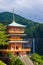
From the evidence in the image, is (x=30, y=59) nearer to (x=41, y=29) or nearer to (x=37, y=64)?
(x=37, y=64)

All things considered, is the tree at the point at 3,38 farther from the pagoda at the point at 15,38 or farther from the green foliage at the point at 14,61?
the green foliage at the point at 14,61

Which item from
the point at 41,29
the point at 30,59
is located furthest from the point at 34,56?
the point at 41,29

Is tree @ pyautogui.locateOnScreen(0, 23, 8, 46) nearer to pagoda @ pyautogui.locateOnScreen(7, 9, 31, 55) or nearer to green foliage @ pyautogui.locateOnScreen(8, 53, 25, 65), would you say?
pagoda @ pyautogui.locateOnScreen(7, 9, 31, 55)

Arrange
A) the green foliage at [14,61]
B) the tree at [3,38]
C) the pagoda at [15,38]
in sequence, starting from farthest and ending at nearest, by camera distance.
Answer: the pagoda at [15,38], the tree at [3,38], the green foliage at [14,61]

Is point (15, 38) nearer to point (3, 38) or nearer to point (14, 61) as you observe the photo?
point (3, 38)

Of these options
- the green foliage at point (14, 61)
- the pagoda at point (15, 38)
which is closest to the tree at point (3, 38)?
the pagoda at point (15, 38)

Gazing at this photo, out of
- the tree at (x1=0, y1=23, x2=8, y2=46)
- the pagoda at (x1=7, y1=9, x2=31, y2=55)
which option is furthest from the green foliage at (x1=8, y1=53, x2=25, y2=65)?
the pagoda at (x1=7, y1=9, x2=31, y2=55)

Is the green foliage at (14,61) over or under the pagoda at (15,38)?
under

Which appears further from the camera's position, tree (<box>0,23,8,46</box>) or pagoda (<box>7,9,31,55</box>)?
pagoda (<box>7,9,31,55</box>)

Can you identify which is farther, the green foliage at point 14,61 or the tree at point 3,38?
the tree at point 3,38

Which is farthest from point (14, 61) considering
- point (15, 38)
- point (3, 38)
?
point (15, 38)

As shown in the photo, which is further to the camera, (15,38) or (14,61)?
(15,38)

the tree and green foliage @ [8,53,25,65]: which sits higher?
the tree

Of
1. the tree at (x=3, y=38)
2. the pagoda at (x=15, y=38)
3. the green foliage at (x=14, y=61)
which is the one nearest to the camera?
the green foliage at (x=14, y=61)
